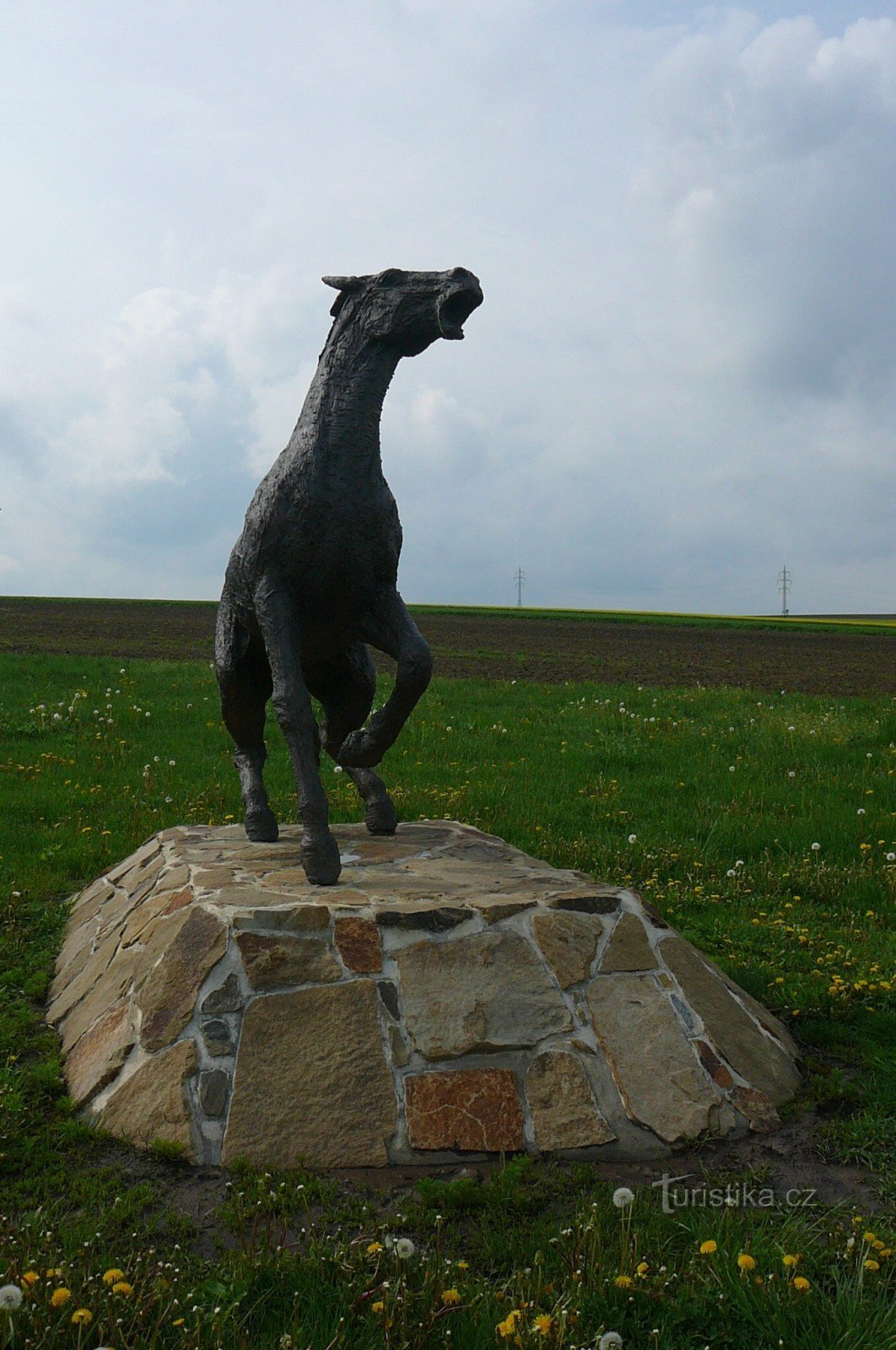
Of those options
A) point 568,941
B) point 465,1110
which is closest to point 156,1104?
point 465,1110

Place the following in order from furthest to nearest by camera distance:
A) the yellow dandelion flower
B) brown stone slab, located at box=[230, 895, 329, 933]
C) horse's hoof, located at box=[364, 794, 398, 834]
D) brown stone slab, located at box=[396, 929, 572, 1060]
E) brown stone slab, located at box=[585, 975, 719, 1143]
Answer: horse's hoof, located at box=[364, 794, 398, 834] < brown stone slab, located at box=[230, 895, 329, 933] < brown stone slab, located at box=[396, 929, 572, 1060] < brown stone slab, located at box=[585, 975, 719, 1143] < the yellow dandelion flower

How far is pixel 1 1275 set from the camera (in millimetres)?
2811

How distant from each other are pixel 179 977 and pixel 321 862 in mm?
944

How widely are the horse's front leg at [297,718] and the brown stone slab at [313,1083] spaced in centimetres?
94

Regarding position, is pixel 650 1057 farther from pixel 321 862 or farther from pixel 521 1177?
pixel 321 862

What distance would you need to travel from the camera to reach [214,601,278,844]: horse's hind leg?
6.09 metres

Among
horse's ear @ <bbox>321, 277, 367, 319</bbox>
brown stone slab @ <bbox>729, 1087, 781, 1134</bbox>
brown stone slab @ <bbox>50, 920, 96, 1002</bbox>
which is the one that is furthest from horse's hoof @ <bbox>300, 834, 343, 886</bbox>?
horse's ear @ <bbox>321, 277, 367, 319</bbox>

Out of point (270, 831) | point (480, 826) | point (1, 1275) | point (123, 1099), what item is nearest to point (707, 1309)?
point (1, 1275)

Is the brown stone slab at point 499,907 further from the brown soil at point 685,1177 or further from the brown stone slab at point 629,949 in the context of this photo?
the brown soil at point 685,1177

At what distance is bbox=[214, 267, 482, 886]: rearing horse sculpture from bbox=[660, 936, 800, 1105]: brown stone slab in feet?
5.53

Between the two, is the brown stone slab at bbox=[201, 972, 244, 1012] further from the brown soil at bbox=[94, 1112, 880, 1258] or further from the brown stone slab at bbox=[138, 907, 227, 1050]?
the brown soil at bbox=[94, 1112, 880, 1258]

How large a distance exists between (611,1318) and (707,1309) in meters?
0.28

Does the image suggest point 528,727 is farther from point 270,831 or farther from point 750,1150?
point 750,1150

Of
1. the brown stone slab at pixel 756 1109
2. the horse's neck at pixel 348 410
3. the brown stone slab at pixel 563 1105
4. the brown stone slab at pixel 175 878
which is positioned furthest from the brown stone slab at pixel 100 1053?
the horse's neck at pixel 348 410
